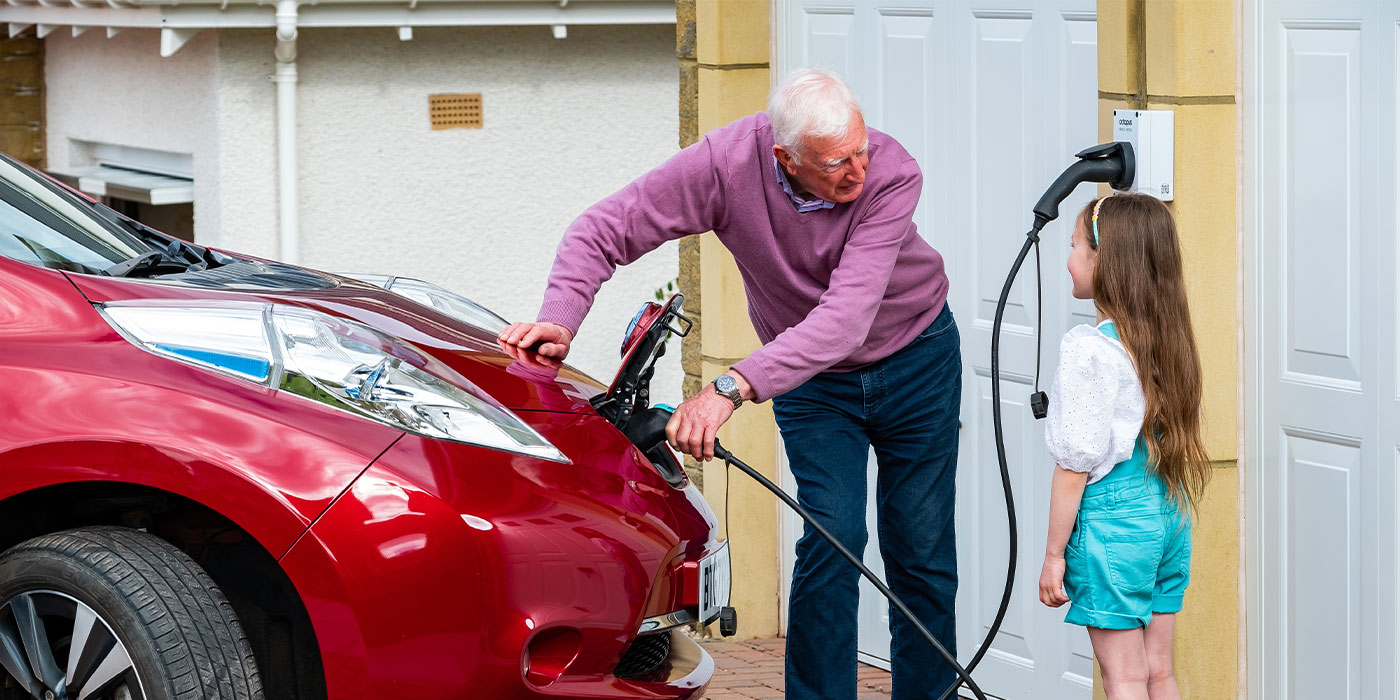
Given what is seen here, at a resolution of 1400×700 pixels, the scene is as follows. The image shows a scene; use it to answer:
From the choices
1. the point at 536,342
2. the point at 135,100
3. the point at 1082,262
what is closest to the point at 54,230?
the point at 536,342

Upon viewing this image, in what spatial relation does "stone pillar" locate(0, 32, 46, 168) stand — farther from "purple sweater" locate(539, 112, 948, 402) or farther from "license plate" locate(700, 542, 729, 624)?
"license plate" locate(700, 542, 729, 624)

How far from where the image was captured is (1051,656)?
4.79 m

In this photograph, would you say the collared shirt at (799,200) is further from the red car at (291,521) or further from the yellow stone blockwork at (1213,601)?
the yellow stone blockwork at (1213,601)

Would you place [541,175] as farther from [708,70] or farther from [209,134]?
[708,70]

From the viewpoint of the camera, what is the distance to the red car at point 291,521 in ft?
9.70

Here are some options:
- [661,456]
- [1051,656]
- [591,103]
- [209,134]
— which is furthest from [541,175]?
[661,456]

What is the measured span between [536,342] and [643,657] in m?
0.76

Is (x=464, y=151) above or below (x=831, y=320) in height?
above

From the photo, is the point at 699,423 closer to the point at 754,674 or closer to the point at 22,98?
the point at 754,674

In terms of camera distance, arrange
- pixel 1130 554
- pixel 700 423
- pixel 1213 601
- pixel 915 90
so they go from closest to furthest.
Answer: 1. pixel 700 423
2. pixel 1130 554
3. pixel 1213 601
4. pixel 915 90

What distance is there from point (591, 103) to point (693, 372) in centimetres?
455

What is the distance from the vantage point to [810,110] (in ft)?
11.6

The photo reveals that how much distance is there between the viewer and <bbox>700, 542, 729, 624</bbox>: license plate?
11.3 ft

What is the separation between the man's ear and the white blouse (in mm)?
739
